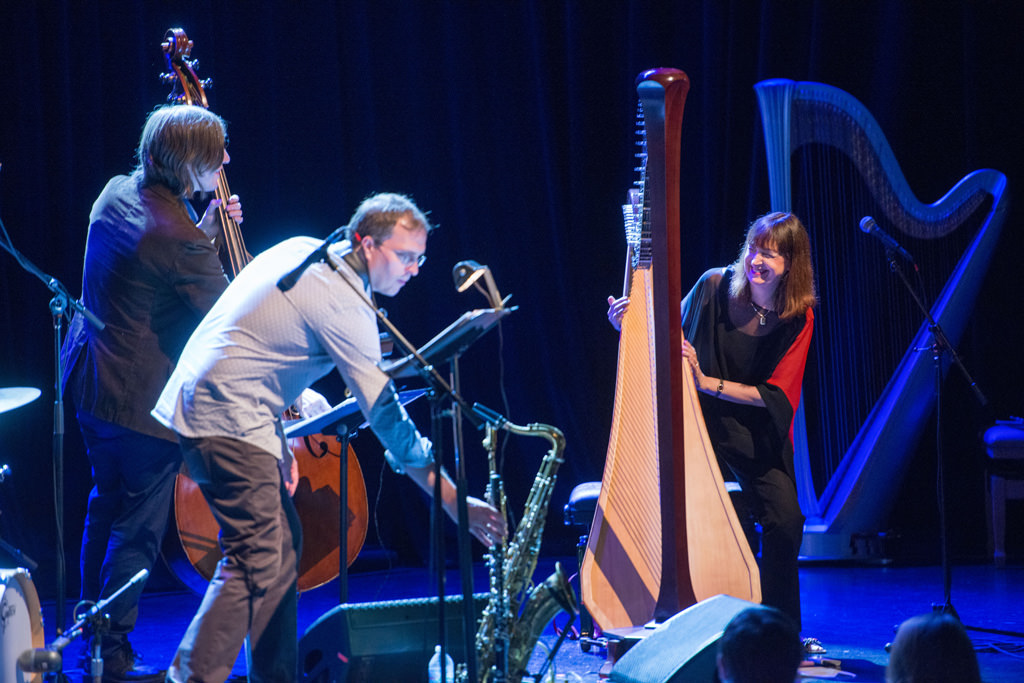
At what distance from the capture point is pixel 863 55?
7.00 m

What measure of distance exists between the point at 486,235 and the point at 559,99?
0.96 meters

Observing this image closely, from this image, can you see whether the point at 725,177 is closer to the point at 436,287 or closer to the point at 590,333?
the point at 590,333

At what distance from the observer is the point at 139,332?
3.92m

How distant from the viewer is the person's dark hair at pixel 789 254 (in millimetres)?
4398

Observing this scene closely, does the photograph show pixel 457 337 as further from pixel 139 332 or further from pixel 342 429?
pixel 139 332

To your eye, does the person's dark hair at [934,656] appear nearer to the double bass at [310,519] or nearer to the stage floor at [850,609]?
the stage floor at [850,609]

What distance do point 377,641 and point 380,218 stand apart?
49.1 inches

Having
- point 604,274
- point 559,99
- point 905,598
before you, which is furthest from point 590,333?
point 905,598

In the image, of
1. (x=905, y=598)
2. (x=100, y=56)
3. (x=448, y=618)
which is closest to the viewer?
(x=448, y=618)

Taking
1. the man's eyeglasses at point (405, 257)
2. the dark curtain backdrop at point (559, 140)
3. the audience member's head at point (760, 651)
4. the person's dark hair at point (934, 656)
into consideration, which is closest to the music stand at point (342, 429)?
the man's eyeglasses at point (405, 257)

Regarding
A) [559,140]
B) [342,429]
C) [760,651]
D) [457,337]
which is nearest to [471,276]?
[457,337]

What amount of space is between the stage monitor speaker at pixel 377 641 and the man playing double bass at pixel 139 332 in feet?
2.59

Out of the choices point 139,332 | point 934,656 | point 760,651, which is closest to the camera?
point 934,656

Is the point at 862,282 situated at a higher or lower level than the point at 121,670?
higher
